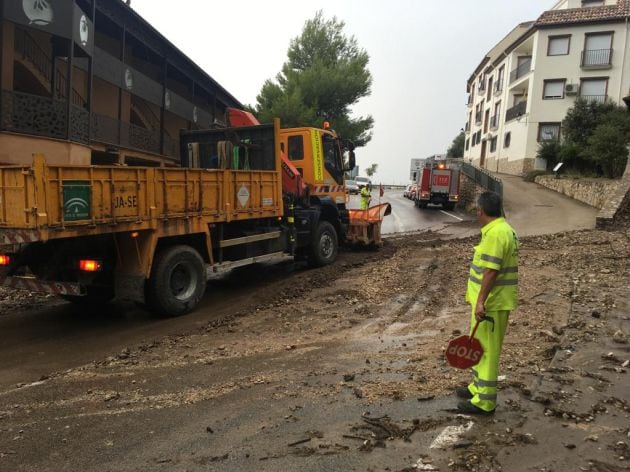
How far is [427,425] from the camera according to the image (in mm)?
3592

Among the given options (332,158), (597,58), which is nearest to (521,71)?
(597,58)

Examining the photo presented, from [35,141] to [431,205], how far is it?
77.2 feet

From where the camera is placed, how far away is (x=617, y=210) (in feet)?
51.7

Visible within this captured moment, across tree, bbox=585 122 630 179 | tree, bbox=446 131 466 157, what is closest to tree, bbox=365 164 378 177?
tree, bbox=446 131 466 157

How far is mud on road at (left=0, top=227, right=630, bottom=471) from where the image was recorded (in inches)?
127

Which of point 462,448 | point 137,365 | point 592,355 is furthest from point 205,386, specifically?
point 592,355

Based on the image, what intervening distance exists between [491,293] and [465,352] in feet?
1.55

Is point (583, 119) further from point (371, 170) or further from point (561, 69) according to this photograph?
point (371, 170)

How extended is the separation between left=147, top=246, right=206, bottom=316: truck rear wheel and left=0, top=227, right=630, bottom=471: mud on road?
16.1 inches

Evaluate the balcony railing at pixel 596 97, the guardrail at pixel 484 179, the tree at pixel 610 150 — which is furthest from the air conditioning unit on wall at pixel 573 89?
the tree at pixel 610 150

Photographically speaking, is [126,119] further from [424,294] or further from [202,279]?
[424,294]

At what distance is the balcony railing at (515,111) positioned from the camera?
37319 millimetres

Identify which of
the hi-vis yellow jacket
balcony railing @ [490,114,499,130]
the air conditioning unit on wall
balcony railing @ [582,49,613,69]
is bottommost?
the hi-vis yellow jacket

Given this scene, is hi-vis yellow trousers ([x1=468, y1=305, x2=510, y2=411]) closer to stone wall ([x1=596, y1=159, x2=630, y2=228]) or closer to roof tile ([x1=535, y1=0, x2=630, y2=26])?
stone wall ([x1=596, y1=159, x2=630, y2=228])
